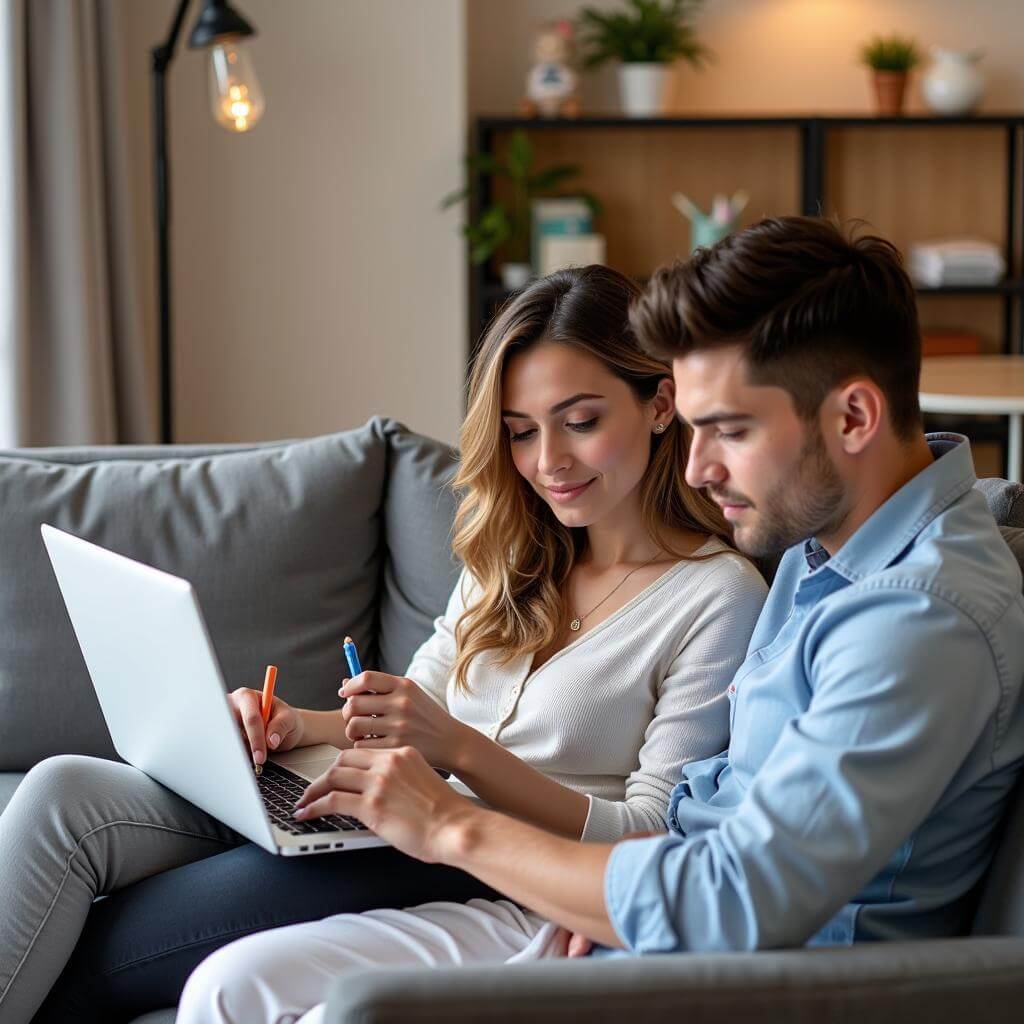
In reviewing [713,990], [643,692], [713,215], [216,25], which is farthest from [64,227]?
[713,990]

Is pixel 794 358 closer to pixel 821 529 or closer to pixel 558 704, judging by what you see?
pixel 821 529

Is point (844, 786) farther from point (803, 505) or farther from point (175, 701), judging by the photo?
point (175, 701)

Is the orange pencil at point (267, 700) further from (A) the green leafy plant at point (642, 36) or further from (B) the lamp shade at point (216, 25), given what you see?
(A) the green leafy plant at point (642, 36)

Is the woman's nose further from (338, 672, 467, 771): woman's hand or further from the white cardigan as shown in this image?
(338, 672, 467, 771): woman's hand

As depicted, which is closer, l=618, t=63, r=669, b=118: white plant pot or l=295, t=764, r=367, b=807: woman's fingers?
l=295, t=764, r=367, b=807: woman's fingers

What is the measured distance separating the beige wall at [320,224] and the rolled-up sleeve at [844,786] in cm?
319

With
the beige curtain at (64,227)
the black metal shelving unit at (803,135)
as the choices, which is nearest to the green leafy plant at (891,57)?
the black metal shelving unit at (803,135)

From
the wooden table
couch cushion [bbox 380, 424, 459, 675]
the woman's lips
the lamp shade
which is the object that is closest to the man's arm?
the woman's lips

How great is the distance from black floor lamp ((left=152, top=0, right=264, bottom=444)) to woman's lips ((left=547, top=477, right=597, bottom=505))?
6.22 ft

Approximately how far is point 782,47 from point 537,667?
→ 3.48m

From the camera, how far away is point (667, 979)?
0.96m

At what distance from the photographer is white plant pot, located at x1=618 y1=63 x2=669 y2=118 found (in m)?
4.27

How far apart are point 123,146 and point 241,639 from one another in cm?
207

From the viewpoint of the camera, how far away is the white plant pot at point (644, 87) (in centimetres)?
427
